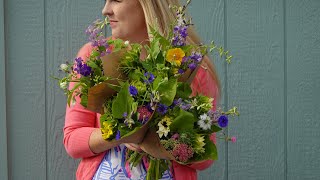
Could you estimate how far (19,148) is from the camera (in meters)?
2.25

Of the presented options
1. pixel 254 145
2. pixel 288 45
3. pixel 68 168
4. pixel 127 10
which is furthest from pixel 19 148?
pixel 288 45

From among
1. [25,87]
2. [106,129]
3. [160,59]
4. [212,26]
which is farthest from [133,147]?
[212,26]

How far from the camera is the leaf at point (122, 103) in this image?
1468 mm

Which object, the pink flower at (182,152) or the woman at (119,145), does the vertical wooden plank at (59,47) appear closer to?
the woman at (119,145)

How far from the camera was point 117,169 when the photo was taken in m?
1.77

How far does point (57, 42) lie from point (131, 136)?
872 millimetres

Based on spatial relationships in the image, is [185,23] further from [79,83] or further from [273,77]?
[273,77]

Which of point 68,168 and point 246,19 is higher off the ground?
point 246,19

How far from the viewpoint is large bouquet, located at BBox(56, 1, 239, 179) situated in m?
1.46

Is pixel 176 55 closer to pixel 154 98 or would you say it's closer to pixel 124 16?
pixel 154 98

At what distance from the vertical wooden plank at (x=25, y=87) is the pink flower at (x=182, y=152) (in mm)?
896

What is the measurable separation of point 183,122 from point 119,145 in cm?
38

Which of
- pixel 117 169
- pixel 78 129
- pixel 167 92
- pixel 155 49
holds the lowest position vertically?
pixel 117 169

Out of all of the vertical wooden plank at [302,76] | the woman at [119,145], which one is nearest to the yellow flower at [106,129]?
the woman at [119,145]
